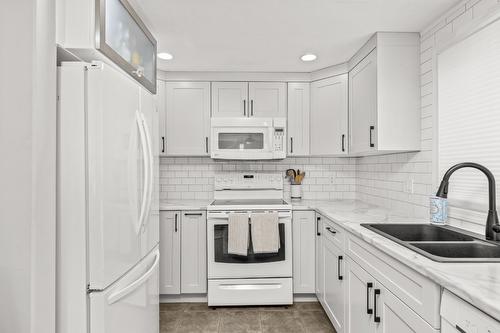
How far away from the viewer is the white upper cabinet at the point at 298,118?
311cm

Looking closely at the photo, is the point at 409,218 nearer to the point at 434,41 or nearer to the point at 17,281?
the point at 434,41

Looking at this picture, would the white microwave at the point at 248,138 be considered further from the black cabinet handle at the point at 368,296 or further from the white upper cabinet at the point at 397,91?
the black cabinet handle at the point at 368,296

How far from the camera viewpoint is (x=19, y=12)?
3.34 feet

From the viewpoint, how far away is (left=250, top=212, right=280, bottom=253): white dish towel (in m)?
2.61

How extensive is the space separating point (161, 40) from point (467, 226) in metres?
2.47

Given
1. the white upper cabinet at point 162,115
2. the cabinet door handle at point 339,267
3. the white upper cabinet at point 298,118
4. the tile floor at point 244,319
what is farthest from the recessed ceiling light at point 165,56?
the tile floor at point 244,319

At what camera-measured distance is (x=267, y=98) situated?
122 inches

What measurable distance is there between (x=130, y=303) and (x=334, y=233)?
4.84 feet

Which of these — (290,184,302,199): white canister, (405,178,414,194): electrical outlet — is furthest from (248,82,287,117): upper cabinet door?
(405,178,414,194): electrical outlet

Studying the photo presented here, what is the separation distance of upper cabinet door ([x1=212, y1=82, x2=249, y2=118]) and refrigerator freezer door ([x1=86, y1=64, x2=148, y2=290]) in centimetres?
152

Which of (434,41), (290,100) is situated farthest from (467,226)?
(290,100)

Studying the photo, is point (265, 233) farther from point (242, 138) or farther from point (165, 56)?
point (165, 56)

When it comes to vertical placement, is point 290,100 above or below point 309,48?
below

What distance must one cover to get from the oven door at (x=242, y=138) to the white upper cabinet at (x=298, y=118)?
278mm
